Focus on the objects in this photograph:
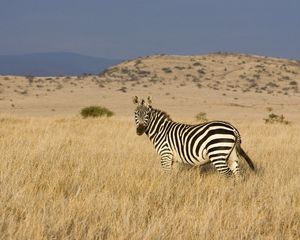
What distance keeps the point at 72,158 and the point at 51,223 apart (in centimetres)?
448

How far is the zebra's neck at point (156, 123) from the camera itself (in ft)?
27.6

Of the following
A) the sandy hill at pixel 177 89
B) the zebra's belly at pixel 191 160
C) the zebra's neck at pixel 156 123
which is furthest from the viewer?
the sandy hill at pixel 177 89

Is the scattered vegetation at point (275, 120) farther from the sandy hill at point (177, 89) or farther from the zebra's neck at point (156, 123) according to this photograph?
the zebra's neck at point (156, 123)

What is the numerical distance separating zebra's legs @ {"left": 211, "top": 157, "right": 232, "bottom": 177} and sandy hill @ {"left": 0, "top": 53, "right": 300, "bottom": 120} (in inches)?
906

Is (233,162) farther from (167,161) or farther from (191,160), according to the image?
(167,161)

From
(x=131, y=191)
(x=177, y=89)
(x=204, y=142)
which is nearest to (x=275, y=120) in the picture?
(x=204, y=142)

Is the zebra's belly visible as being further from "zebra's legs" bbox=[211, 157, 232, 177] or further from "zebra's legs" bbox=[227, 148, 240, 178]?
"zebra's legs" bbox=[227, 148, 240, 178]

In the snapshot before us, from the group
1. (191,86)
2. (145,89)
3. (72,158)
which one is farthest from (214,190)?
(191,86)

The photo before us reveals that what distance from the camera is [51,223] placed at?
4.24m

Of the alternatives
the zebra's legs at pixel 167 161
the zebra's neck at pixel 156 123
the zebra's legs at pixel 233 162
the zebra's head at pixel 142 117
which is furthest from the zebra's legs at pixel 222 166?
the zebra's head at pixel 142 117

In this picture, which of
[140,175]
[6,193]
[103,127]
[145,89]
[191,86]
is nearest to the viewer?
[6,193]

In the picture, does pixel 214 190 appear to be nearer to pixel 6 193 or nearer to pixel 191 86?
pixel 6 193

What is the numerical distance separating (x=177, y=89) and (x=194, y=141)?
46379 millimetres

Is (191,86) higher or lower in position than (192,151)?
lower
